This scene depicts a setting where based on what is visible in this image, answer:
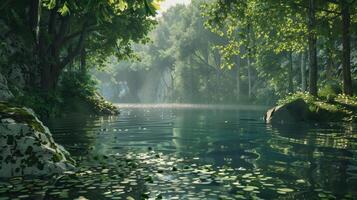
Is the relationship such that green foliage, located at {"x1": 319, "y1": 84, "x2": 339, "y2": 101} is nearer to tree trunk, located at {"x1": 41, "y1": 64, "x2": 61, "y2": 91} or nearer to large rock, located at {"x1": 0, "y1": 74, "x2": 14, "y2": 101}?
tree trunk, located at {"x1": 41, "y1": 64, "x2": 61, "y2": 91}

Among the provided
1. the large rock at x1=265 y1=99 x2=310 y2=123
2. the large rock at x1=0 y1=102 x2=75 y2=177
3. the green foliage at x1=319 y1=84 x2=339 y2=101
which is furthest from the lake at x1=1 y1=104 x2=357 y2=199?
the green foliage at x1=319 y1=84 x2=339 y2=101

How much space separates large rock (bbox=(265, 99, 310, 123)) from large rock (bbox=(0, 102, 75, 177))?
1739 cm

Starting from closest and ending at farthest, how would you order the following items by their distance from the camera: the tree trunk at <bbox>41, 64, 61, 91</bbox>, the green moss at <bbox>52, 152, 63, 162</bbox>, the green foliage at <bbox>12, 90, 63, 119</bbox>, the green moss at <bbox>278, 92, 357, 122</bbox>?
the green moss at <bbox>52, 152, 63, 162</bbox> → the green moss at <bbox>278, 92, 357, 122</bbox> → the green foliage at <bbox>12, 90, 63, 119</bbox> → the tree trunk at <bbox>41, 64, 61, 91</bbox>

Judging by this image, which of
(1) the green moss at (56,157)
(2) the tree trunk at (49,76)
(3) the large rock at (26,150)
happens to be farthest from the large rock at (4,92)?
(1) the green moss at (56,157)

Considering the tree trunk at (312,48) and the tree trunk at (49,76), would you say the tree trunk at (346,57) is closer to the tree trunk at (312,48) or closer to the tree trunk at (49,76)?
the tree trunk at (312,48)

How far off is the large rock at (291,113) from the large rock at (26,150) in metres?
17.4

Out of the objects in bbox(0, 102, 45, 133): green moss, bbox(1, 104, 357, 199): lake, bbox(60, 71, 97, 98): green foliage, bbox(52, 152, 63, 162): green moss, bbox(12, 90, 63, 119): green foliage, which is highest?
bbox(60, 71, 97, 98): green foliage

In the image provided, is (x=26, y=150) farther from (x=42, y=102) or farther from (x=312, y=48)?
(x=312, y=48)

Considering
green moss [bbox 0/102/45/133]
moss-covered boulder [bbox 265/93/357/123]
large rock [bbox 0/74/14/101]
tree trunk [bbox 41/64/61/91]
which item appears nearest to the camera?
green moss [bbox 0/102/45/133]

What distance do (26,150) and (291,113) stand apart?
18.9 metres

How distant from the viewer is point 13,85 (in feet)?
83.1

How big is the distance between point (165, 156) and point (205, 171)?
109 inches

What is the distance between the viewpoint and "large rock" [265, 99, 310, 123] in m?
25.1

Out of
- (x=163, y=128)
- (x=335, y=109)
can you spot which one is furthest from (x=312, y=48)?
(x=163, y=128)
